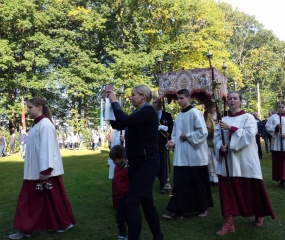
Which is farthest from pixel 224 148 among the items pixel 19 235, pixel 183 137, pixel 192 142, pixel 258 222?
pixel 19 235

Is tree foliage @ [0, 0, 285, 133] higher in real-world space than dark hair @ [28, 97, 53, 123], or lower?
higher

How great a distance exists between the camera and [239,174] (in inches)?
202

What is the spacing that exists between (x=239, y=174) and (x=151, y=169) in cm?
163

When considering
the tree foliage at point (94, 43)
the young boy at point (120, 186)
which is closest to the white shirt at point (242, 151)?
the young boy at point (120, 186)

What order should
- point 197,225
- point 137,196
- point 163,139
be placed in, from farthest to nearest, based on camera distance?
1. point 163,139
2. point 197,225
3. point 137,196

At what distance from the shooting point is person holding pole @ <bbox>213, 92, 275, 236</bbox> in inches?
201

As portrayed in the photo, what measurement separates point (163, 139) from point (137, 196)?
4.37m

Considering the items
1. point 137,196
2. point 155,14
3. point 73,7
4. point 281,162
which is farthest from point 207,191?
point 73,7

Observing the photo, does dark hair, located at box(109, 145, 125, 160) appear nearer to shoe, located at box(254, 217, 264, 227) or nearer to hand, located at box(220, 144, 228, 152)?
hand, located at box(220, 144, 228, 152)

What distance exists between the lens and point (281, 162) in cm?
868

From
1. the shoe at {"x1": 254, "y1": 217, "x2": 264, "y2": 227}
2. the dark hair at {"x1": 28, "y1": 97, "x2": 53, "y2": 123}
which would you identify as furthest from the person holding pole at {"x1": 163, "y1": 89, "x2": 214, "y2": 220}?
the dark hair at {"x1": 28, "y1": 97, "x2": 53, "y2": 123}

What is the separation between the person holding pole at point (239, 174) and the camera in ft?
16.8

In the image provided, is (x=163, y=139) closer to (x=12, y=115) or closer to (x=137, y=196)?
(x=137, y=196)

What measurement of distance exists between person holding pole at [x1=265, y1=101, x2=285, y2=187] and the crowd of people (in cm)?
331
